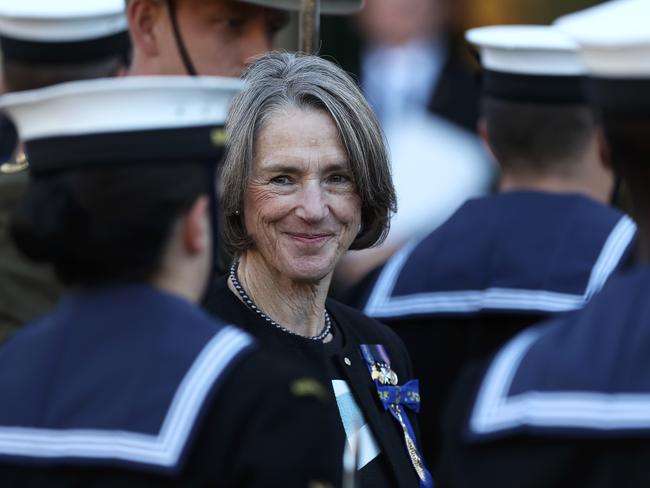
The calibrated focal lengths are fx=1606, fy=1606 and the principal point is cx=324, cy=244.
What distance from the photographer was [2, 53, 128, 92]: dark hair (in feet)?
14.5

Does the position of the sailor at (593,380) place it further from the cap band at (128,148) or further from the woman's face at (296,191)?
the woman's face at (296,191)

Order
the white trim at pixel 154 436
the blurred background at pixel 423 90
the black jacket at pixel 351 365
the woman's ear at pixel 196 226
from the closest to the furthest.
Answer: the white trim at pixel 154 436
the woman's ear at pixel 196 226
the black jacket at pixel 351 365
the blurred background at pixel 423 90

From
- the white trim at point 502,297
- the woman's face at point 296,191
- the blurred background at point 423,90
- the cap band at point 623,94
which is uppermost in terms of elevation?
the cap band at point 623,94

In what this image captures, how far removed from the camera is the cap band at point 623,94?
266 centimetres

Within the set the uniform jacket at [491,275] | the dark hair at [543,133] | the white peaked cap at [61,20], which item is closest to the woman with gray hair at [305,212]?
the uniform jacket at [491,275]

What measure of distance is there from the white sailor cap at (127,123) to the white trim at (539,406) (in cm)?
63

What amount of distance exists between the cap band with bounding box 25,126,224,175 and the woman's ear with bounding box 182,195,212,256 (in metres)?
0.08

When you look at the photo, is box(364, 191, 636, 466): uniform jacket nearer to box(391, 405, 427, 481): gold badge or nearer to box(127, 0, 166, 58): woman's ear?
box(391, 405, 427, 481): gold badge

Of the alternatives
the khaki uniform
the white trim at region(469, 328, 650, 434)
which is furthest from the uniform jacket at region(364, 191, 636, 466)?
the white trim at region(469, 328, 650, 434)

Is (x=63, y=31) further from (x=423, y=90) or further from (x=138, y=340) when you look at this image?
(x=423, y=90)

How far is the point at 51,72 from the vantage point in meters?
4.43

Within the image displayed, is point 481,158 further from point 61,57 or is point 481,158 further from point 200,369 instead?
point 200,369

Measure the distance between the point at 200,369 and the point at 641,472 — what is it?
0.76 metres

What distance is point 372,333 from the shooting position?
429 centimetres
